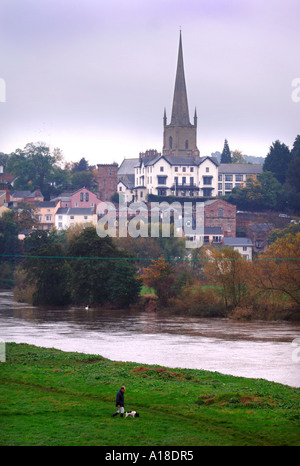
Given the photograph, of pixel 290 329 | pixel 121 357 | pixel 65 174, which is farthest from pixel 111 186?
pixel 121 357

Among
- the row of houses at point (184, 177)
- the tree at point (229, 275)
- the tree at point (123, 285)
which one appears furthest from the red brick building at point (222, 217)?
the tree at point (229, 275)

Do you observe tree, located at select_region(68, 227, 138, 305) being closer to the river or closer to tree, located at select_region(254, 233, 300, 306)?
the river

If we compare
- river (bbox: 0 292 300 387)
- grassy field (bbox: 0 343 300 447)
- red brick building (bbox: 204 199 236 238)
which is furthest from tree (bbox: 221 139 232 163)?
grassy field (bbox: 0 343 300 447)

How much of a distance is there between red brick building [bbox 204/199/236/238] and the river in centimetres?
4993

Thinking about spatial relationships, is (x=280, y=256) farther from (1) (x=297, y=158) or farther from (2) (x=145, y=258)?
(1) (x=297, y=158)

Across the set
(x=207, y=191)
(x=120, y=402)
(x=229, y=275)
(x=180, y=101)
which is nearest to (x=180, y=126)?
(x=180, y=101)

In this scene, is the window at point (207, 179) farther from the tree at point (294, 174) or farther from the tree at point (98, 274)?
the tree at point (98, 274)

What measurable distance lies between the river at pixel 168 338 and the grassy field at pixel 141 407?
180 inches

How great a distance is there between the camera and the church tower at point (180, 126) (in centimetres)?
14450

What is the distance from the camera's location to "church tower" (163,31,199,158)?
5689 inches

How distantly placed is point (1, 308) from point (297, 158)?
6427cm

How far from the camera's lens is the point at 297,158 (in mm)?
115000

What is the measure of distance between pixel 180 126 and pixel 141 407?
125m

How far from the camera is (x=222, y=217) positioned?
112312 millimetres
